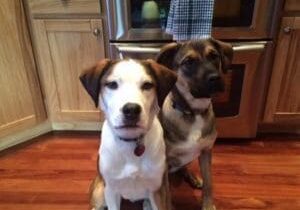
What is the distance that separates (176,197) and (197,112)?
50 centimetres

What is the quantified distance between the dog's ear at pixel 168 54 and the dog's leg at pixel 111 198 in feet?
1.67

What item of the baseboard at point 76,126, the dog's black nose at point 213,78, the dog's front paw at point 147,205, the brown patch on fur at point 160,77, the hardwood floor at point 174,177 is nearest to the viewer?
the brown patch on fur at point 160,77

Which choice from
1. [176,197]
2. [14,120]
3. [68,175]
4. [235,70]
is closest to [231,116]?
[235,70]

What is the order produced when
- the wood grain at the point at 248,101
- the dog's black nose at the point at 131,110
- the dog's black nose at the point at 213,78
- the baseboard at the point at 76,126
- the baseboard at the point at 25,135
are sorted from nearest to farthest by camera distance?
1. the dog's black nose at the point at 131,110
2. the dog's black nose at the point at 213,78
3. the wood grain at the point at 248,101
4. the baseboard at the point at 25,135
5. the baseboard at the point at 76,126

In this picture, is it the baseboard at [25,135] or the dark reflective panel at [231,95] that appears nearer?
the dark reflective panel at [231,95]

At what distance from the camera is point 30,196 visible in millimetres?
1507

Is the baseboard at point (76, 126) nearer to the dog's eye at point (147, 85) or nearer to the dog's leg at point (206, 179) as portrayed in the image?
the dog's leg at point (206, 179)

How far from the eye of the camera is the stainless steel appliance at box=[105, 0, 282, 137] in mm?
1475

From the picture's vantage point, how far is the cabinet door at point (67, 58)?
1.62 meters

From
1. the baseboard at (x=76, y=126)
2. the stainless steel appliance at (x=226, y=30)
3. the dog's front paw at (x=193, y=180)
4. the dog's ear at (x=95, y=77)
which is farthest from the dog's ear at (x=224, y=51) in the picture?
the baseboard at (x=76, y=126)

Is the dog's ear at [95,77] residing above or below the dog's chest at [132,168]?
above

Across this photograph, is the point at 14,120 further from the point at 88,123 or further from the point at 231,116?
the point at 231,116

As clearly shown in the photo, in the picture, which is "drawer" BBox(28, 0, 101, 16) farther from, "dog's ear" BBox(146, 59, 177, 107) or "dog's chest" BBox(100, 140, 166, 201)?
"dog's chest" BBox(100, 140, 166, 201)

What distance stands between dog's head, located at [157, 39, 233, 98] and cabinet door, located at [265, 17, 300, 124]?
549mm
